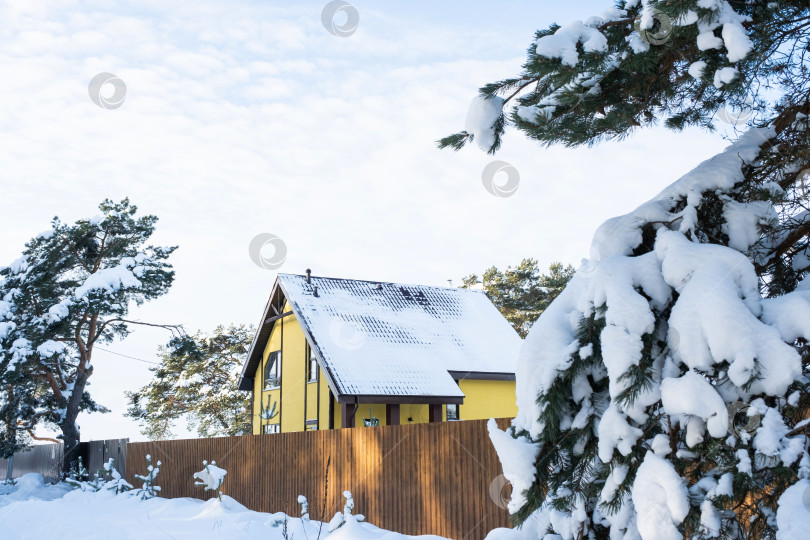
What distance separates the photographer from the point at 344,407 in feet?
56.5

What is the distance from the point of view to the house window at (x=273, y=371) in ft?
72.9

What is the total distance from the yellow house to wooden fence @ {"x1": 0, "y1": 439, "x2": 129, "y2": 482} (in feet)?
14.7

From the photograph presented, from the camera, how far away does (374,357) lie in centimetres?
1858

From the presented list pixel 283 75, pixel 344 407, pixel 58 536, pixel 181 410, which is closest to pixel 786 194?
pixel 283 75

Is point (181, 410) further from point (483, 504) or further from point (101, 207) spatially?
point (483, 504)

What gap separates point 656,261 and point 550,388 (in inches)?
32.8

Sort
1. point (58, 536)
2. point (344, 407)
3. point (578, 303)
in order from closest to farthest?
1. point (578, 303)
2. point (58, 536)
3. point (344, 407)

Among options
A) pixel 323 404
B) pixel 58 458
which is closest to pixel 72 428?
pixel 58 458

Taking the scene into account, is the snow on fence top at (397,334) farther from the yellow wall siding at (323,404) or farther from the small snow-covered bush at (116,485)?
the small snow-covered bush at (116,485)

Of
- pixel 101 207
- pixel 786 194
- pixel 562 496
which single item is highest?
pixel 101 207

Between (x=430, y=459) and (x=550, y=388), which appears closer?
(x=550, y=388)

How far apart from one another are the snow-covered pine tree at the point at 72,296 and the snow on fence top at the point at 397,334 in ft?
21.9

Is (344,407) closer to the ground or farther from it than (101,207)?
closer to the ground

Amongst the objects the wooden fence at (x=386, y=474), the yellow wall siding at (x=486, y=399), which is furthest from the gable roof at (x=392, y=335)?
the wooden fence at (x=386, y=474)
